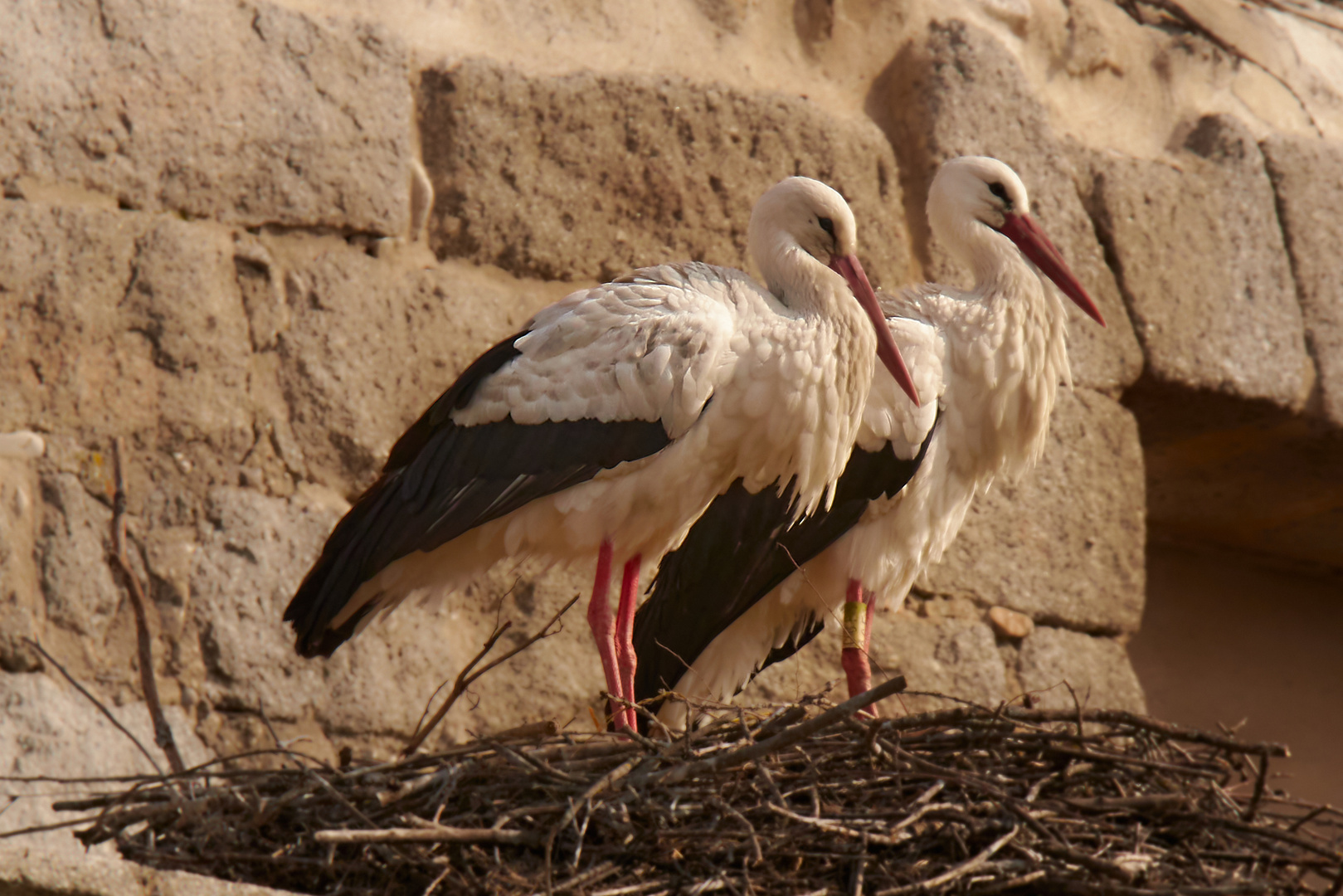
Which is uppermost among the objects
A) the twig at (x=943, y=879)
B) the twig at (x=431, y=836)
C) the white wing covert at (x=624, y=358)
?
the white wing covert at (x=624, y=358)

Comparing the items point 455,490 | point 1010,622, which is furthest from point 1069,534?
point 455,490

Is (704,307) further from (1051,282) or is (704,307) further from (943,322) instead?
(1051,282)

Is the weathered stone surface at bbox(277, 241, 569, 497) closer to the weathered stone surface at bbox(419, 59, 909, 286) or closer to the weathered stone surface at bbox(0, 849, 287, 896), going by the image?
the weathered stone surface at bbox(419, 59, 909, 286)

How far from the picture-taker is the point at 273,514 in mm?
2996

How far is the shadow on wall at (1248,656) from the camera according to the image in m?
4.62

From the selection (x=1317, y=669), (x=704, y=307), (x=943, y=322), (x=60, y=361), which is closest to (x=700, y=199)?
(x=943, y=322)

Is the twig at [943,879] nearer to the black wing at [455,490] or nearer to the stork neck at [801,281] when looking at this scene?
the black wing at [455,490]

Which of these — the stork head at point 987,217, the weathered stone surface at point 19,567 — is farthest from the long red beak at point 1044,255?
the weathered stone surface at point 19,567

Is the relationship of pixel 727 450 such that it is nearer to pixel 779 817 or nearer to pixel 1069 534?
pixel 779 817

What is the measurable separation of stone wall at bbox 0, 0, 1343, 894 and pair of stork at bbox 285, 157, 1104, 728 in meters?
0.28

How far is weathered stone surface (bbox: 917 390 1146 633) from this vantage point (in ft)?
12.0

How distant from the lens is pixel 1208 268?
4.02 meters

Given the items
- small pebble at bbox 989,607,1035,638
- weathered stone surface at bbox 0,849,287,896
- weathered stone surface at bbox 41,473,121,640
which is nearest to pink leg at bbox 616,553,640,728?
weathered stone surface at bbox 41,473,121,640

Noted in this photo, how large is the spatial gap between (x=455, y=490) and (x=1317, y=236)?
2491 mm
